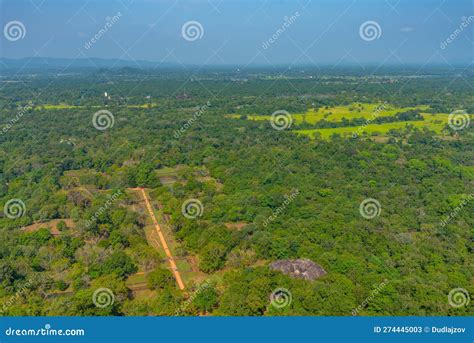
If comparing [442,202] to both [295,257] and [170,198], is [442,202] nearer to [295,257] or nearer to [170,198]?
[295,257]

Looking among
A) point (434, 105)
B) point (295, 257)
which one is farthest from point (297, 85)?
point (295, 257)

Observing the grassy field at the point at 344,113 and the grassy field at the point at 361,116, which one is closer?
the grassy field at the point at 361,116

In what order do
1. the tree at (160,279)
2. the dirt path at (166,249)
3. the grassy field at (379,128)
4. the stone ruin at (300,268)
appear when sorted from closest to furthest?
the stone ruin at (300,268) → the tree at (160,279) → the dirt path at (166,249) → the grassy field at (379,128)

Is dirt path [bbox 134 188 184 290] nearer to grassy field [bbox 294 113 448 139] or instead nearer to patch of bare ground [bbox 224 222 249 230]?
patch of bare ground [bbox 224 222 249 230]

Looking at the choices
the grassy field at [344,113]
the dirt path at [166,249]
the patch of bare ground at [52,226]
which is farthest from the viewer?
the grassy field at [344,113]

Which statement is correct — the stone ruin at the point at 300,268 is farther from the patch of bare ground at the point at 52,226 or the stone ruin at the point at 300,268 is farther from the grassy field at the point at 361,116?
the grassy field at the point at 361,116

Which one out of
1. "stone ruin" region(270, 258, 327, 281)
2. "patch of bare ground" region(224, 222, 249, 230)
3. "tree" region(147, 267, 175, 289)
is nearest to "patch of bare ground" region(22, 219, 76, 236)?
"tree" region(147, 267, 175, 289)

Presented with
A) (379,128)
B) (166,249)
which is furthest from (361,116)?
(166,249)

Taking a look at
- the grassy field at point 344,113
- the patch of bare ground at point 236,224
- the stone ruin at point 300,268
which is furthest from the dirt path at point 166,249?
the grassy field at point 344,113

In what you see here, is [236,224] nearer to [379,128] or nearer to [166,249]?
[166,249]
